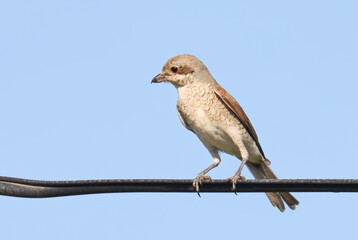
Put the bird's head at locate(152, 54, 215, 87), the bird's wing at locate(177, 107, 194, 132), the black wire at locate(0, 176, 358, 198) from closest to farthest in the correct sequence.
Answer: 1. the black wire at locate(0, 176, 358, 198)
2. the bird's wing at locate(177, 107, 194, 132)
3. the bird's head at locate(152, 54, 215, 87)

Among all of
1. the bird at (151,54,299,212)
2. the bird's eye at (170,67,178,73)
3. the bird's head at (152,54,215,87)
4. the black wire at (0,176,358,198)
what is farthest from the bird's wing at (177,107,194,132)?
the black wire at (0,176,358,198)

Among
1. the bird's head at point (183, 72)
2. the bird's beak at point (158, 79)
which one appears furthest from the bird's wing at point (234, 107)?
the bird's beak at point (158, 79)

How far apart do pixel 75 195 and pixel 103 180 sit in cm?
21

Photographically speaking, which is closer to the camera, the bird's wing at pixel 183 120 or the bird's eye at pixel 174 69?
the bird's wing at pixel 183 120

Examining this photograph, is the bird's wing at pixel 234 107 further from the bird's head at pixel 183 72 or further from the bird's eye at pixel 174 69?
the bird's eye at pixel 174 69

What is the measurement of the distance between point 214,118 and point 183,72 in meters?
0.81

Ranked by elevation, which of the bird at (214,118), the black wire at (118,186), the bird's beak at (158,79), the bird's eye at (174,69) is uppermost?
the bird's eye at (174,69)

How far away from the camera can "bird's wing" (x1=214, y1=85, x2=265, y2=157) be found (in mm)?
8906

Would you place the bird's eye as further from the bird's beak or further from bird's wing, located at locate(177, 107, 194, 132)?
bird's wing, located at locate(177, 107, 194, 132)

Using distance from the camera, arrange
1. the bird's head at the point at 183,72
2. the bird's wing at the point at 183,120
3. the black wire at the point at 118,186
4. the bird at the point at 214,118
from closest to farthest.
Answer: the black wire at the point at 118,186 < the bird at the point at 214,118 < the bird's wing at the point at 183,120 < the bird's head at the point at 183,72

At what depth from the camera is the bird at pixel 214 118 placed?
8.85 meters

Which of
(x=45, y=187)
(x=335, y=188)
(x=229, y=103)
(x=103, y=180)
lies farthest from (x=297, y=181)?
(x=229, y=103)

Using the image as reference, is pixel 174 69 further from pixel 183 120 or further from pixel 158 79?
pixel 183 120

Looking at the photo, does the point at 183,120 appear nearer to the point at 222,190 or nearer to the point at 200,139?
the point at 200,139
